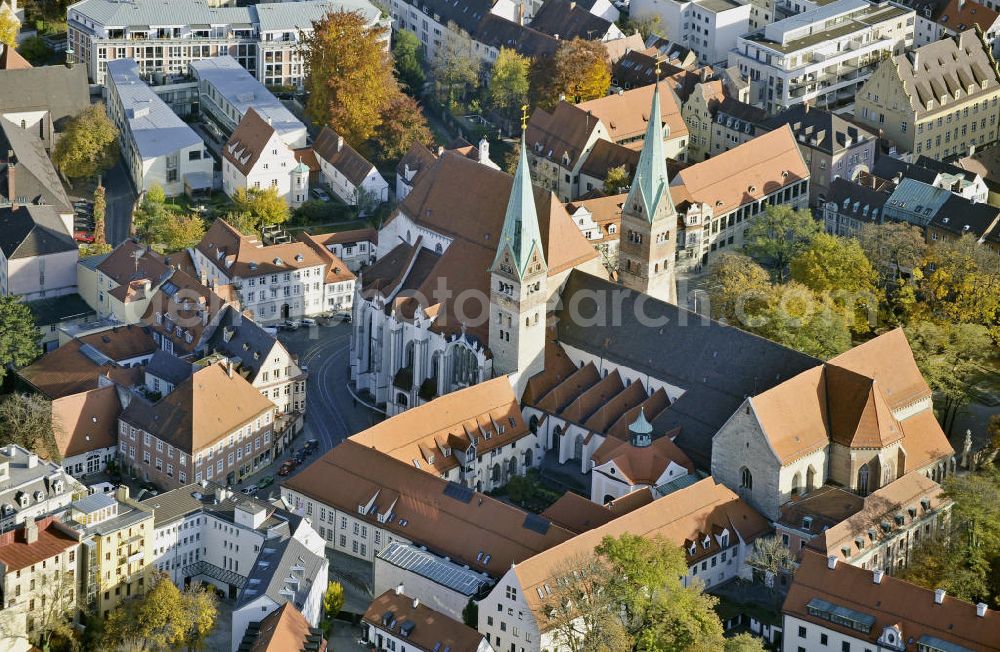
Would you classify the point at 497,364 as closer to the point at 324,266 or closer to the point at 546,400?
the point at 546,400

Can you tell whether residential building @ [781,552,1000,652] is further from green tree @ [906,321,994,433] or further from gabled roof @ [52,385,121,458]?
gabled roof @ [52,385,121,458]

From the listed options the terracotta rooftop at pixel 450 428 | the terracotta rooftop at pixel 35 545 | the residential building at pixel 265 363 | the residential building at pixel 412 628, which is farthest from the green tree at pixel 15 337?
the residential building at pixel 412 628

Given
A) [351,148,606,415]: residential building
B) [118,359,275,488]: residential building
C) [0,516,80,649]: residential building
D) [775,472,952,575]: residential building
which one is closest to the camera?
[0,516,80,649]: residential building

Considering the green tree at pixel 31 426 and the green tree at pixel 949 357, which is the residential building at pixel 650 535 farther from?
the green tree at pixel 31 426

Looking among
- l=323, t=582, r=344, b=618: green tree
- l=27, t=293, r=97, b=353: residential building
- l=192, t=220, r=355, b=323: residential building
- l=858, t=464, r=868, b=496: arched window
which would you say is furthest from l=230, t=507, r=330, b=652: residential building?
l=27, t=293, r=97, b=353: residential building

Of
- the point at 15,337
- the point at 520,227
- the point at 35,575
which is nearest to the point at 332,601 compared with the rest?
the point at 35,575
